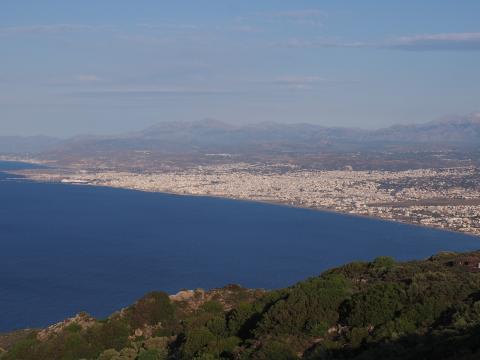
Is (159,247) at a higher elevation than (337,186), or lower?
lower

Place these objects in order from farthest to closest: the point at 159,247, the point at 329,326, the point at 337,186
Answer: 1. the point at 337,186
2. the point at 159,247
3. the point at 329,326

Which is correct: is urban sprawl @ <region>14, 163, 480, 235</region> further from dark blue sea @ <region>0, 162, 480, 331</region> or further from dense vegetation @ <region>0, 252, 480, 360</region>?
dense vegetation @ <region>0, 252, 480, 360</region>

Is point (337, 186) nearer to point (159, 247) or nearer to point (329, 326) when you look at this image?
point (159, 247)

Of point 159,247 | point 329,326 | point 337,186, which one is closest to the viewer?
point 329,326

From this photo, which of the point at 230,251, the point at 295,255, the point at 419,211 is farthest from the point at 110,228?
the point at 419,211

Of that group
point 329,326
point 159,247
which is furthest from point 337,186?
point 329,326

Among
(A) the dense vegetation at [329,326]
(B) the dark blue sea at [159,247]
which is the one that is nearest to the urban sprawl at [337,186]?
(B) the dark blue sea at [159,247]

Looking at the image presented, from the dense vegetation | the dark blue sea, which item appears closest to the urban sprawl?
the dark blue sea

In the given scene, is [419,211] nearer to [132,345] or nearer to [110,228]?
[110,228]
